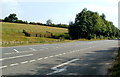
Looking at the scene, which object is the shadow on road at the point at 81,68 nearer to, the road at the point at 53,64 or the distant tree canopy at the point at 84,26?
the road at the point at 53,64

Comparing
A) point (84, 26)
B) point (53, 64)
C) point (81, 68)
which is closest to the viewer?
point (81, 68)

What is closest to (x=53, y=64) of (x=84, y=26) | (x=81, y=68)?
(x=81, y=68)

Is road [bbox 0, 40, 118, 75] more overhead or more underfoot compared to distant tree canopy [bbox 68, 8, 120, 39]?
more underfoot

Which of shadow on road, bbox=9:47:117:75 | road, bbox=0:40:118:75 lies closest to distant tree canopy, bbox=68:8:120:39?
road, bbox=0:40:118:75

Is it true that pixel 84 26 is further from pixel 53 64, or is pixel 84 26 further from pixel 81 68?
pixel 81 68

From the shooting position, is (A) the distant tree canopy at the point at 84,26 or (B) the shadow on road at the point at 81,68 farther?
(A) the distant tree canopy at the point at 84,26

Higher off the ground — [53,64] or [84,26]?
[84,26]

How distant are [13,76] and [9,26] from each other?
97.8 meters

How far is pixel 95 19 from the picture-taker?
11006 cm

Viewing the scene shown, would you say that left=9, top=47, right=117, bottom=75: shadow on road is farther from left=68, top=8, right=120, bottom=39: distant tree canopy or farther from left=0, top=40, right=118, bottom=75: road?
left=68, top=8, right=120, bottom=39: distant tree canopy

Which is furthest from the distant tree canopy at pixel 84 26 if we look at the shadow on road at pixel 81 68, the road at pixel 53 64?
the shadow on road at pixel 81 68

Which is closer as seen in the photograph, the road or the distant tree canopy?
the road

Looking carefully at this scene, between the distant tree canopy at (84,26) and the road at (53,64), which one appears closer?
the road at (53,64)

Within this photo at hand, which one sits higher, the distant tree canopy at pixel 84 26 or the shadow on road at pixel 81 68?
the distant tree canopy at pixel 84 26
